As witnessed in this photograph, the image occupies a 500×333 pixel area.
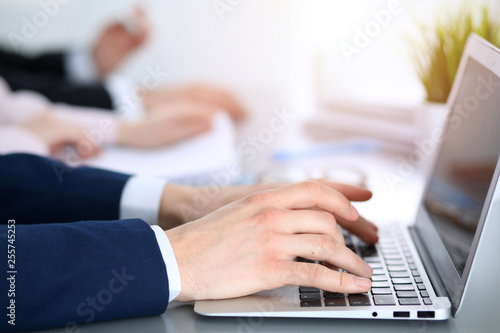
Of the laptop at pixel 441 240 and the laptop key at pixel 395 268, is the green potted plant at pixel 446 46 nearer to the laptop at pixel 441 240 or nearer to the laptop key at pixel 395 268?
the laptop at pixel 441 240

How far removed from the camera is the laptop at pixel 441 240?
1.76 feet

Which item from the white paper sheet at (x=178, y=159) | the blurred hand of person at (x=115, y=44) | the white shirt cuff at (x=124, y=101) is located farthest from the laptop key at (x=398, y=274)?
the blurred hand of person at (x=115, y=44)

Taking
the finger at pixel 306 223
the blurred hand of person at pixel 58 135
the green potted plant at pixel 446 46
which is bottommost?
the blurred hand of person at pixel 58 135

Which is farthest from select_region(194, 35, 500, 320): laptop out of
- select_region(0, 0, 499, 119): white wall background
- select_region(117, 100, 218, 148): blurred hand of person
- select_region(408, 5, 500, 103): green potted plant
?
select_region(0, 0, 499, 119): white wall background

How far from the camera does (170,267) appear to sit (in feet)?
1.81

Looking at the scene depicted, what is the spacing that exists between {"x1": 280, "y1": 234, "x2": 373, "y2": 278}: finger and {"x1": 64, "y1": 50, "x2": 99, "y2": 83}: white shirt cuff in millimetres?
1807

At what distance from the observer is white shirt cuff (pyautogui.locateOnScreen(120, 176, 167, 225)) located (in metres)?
0.77

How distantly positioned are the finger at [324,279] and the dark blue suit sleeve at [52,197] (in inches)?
12.6

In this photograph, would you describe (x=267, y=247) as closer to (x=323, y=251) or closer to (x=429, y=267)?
(x=323, y=251)

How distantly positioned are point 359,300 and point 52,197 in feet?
1.51

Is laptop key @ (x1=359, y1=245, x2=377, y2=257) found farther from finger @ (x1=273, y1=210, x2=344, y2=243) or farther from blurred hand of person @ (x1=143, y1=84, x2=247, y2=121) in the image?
blurred hand of person @ (x1=143, y1=84, x2=247, y2=121)

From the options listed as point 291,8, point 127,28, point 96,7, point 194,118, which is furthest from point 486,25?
point 96,7

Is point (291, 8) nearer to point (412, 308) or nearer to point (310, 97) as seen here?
point (310, 97)

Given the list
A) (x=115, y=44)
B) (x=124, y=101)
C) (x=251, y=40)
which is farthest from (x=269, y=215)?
(x=251, y=40)
